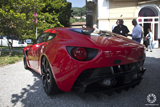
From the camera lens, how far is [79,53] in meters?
2.18

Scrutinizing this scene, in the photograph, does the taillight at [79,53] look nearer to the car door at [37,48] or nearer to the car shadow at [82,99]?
the car shadow at [82,99]

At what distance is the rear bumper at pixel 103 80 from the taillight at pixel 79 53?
0.22m

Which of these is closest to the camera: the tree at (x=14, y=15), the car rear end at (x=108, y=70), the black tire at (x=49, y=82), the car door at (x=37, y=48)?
the car rear end at (x=108, y=70)

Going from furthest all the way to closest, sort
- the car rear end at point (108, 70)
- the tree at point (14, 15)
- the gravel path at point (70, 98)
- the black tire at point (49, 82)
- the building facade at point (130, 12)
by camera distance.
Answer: the building facade at point (130, 12) < the tree at point (14, 15) < the black tire at point (49, 82) < the gravel path at point (70, 98) < the car rear end at point (108, 70)

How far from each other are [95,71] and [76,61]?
317mm

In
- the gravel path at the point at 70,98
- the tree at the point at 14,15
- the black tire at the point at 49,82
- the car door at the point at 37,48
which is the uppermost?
the tree at the point at 14,15

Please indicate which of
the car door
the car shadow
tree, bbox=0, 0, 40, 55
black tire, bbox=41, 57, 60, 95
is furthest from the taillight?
tree, bbox=0, 0, 40, 55

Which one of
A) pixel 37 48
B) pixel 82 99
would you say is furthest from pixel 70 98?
pixel 37 48

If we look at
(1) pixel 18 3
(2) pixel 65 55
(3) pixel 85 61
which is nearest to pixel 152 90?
(3) pixel 85 61

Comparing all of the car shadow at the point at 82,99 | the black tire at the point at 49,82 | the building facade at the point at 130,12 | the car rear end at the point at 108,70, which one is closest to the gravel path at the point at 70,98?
the car shadow at the point at 82,99

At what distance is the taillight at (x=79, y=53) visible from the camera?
2.16m

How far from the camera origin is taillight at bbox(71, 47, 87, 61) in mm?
2161

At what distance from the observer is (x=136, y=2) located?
43.3ft

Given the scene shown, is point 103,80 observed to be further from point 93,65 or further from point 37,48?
point 37,48
